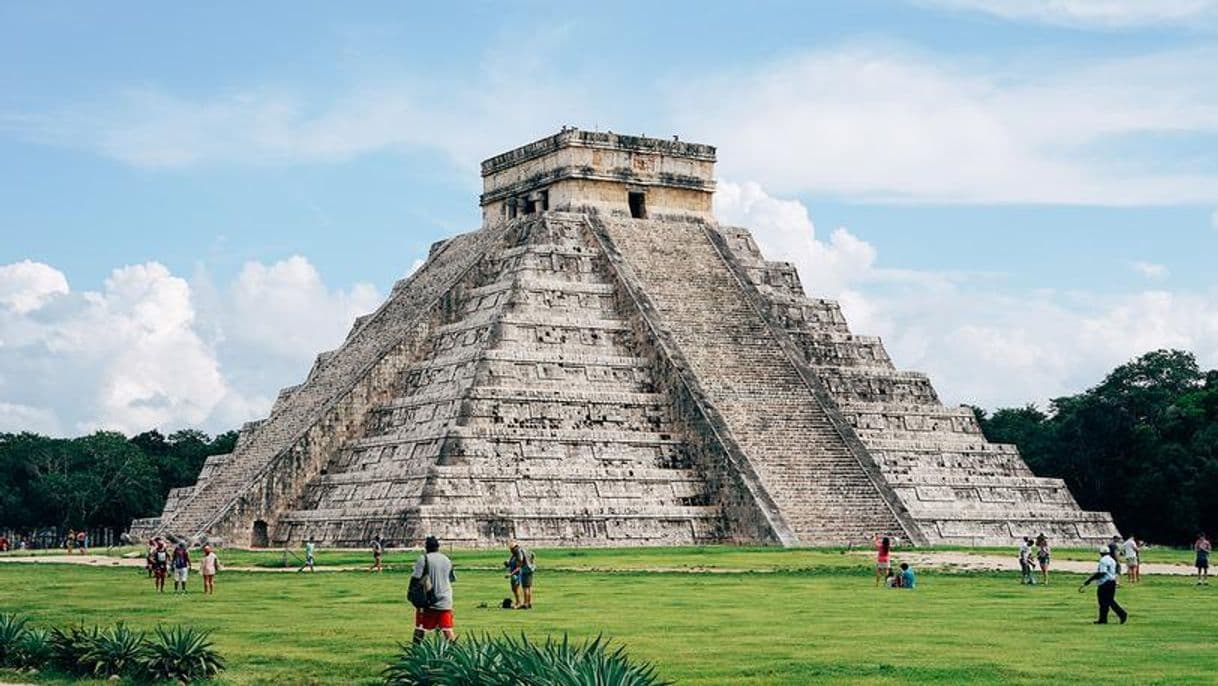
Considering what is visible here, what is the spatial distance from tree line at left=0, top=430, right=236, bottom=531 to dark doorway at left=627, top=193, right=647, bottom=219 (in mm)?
31761

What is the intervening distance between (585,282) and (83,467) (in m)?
36.6

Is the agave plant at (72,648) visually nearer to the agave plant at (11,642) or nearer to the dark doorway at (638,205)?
the agave plant at (11,642)

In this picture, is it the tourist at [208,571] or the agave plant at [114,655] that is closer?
the agave plant at [114,655]

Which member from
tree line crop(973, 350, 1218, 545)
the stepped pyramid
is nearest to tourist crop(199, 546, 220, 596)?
the stepped pyramid

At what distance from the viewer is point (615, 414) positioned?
4094 cm

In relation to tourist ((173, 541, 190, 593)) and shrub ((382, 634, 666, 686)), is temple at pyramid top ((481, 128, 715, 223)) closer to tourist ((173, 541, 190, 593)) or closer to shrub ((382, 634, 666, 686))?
tourist ((173, 541, 190, 593))

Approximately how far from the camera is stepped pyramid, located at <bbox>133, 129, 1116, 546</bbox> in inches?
1518

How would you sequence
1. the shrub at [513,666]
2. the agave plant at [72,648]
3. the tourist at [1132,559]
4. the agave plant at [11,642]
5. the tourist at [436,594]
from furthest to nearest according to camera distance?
the tourist at [1132,559]
the agave plant at [11,642]
the agave plant at [72,648]
the tourist at [436,594]
the shrub at [513,666]

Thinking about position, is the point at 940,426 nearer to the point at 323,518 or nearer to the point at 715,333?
the point at 715,333

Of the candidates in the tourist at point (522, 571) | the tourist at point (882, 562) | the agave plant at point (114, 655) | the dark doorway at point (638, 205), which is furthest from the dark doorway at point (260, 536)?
the agave plant at point (114, 655)

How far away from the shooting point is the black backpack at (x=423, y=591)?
52.9 ft

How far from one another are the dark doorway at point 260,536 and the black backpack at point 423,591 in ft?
84.4

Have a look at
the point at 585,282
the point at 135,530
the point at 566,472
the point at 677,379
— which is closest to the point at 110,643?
the point at 566,472

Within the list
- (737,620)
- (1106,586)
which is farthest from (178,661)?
(1106,586)
